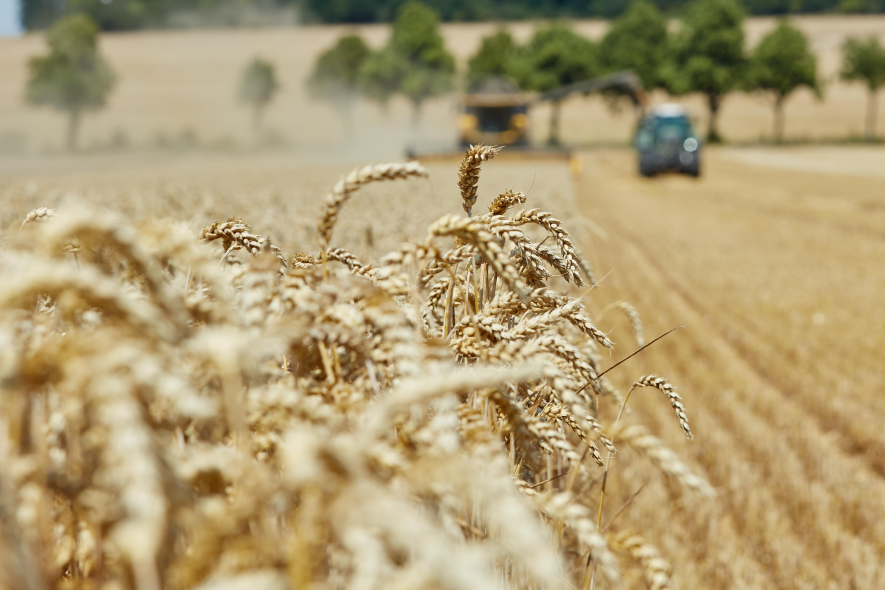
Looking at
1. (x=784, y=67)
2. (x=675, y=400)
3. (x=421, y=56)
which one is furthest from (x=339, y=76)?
(x=675, y=400)

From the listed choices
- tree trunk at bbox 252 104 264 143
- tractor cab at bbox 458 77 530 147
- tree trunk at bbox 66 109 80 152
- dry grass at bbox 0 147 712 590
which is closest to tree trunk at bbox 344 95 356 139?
tree trunk at bbox 252 104 264 143

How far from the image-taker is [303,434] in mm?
744

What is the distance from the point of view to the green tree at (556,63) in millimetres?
73438

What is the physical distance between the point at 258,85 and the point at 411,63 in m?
15.4

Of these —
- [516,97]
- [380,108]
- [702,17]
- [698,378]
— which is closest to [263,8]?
[380,108]

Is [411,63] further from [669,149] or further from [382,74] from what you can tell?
[669,149]

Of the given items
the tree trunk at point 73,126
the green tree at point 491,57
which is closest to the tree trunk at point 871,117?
the green tree at point 491,57

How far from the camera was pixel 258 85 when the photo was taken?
80812 millimetres

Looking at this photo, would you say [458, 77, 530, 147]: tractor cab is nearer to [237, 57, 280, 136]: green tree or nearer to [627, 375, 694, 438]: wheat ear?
[627, 375, 694, 438]: wheat ear

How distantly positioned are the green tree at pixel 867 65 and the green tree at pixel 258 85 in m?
53.9

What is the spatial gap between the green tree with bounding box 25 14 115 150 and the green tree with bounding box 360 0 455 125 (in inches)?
1016

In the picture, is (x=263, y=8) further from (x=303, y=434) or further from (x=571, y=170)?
(x=303, y=434)

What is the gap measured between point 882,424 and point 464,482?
611cm

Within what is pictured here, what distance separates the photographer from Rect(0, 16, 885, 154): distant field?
2625 inches
